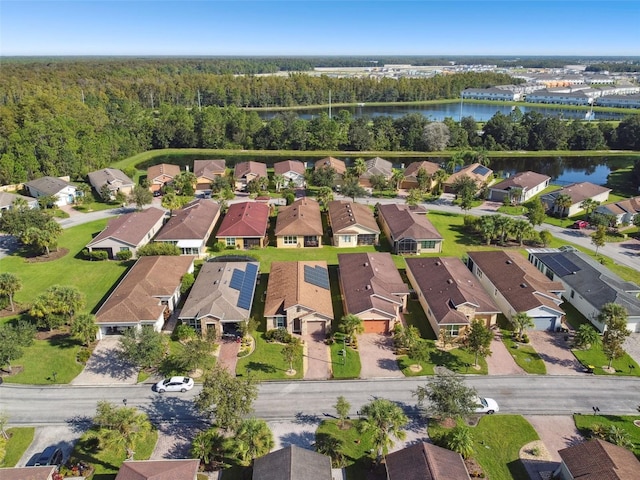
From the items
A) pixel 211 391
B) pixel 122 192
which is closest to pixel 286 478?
pixel 211 391

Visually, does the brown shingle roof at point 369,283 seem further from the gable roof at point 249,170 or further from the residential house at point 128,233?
the gable roof at point 249,170

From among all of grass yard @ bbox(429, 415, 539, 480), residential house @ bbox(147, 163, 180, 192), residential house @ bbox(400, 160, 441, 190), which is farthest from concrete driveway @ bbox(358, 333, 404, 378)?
residential house @ bbox(147, 163, 180, 192)

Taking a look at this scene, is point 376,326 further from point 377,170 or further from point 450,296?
point 377,170

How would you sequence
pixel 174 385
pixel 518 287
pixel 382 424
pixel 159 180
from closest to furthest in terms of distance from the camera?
1. pixel 382 424
2. pixel 174 385
3. pixel 518 287
4. pixel 159 180

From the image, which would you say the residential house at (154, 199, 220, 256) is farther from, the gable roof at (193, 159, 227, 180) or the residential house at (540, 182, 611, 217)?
the residential house at (540, 182, 611, 217)

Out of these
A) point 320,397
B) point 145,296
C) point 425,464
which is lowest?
point 320,397

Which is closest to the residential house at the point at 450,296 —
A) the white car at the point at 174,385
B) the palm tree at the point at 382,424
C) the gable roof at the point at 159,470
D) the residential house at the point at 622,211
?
the palm tree at the point at 382,424

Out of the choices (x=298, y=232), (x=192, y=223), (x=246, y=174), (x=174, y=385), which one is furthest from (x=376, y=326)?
(x=246, y=174)
